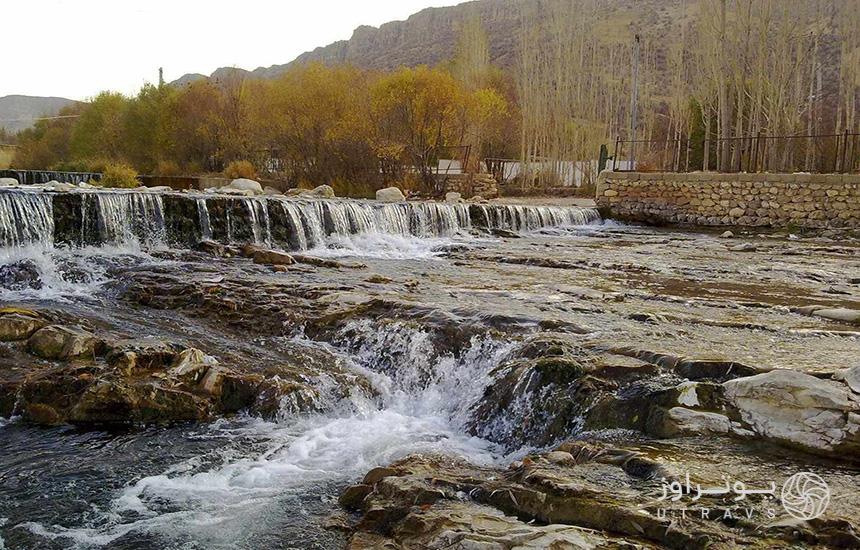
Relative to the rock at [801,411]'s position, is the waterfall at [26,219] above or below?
above

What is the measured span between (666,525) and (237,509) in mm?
2372

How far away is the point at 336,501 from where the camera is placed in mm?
3994

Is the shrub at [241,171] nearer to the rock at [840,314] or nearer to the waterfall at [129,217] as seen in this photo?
the waterfall at [129,217]

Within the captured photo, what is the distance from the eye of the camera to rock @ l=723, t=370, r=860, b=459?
143 inches

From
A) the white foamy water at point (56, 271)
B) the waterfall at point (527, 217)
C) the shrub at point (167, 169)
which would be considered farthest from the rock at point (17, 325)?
the shrub at point (167, 169)

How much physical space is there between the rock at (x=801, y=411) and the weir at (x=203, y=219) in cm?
1014

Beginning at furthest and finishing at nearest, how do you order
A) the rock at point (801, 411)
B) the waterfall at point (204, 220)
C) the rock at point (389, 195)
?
the rock at point (389, 195) < the waterfall at point (204, 220) < the rock at point (801, 411)

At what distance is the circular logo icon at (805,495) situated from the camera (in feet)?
9.74

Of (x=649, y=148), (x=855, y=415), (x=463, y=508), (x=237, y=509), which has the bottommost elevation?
(x=237, y=509)

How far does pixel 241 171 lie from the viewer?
25.1 metres

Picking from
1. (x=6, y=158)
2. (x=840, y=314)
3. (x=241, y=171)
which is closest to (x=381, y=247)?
(x=840, y=314)

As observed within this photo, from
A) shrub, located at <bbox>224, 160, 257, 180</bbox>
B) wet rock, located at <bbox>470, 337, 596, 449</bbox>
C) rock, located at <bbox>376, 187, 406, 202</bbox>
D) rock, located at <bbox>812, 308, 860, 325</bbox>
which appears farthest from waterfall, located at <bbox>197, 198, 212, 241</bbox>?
shrub, located at <bbox>224, 160, 257, 180</bbox>

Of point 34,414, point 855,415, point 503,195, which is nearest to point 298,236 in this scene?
point 34,414

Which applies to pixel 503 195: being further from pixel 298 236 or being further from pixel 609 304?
pixel 609 304
